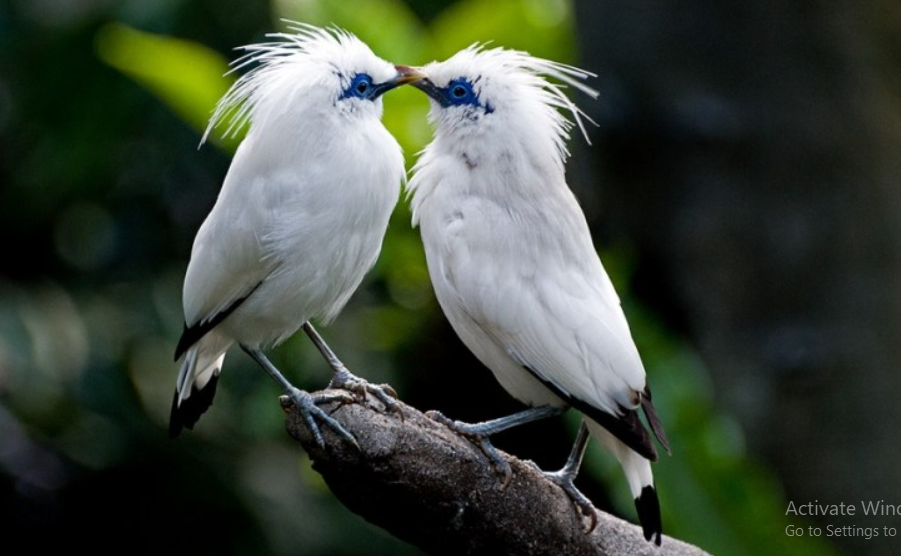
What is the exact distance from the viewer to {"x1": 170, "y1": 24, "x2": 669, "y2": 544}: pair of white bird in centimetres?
374

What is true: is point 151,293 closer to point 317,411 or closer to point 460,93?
point 460,93

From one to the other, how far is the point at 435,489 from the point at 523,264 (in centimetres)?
68

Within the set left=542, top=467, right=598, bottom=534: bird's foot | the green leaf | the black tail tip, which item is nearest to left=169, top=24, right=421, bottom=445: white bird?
left=542, top=467, right=598, bottom=534: bird's foot

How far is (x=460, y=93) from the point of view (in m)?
4.05

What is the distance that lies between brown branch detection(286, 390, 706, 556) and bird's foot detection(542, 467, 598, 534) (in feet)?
0.08

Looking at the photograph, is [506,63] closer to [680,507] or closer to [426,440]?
[426,440]

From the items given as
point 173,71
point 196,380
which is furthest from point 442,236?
point 173,71

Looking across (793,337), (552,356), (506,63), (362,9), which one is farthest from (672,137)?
(552,356)

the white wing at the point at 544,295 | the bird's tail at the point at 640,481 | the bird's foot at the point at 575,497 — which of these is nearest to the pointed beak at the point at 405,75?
the white wing at the point at 544,295

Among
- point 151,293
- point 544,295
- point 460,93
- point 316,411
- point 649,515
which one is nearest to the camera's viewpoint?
point 316,411

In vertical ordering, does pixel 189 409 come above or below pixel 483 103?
below

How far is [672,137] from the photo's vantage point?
6.47m

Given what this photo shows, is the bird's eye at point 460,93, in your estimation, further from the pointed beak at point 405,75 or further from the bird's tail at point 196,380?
the bird's tail at point 196,380

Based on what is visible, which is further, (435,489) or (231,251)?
(231,251)
